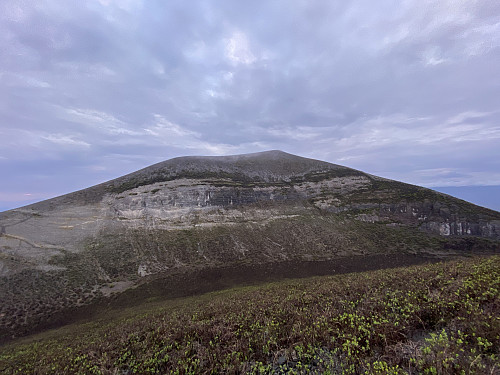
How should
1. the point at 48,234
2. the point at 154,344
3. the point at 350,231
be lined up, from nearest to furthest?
1. the point at 154,344
2. the point at 48,234
3. the point at 350,231

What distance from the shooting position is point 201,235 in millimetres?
49906

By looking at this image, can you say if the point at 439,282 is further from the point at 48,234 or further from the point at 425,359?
the point at 48,234

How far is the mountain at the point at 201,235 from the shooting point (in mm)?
30220

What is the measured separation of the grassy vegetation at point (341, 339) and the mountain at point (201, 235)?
22.0 m

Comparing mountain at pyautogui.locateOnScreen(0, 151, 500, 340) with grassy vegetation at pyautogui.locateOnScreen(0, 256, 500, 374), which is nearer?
grassy vegetation at pyautogui.locateOnScreen(0, 256, 500, 374)

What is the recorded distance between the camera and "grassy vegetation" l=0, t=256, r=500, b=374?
540 centimetres

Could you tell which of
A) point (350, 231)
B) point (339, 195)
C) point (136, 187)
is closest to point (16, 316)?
point (136, 187)

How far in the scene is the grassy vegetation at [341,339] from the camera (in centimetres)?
540

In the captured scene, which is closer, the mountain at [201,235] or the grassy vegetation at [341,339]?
the grassy vegetation at [341,339]

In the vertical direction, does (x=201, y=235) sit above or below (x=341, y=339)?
below

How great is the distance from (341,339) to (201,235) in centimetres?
4584

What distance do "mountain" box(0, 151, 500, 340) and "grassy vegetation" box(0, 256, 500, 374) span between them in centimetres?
2199

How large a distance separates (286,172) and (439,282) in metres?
80.4

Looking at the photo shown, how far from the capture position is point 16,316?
23.2 meters
